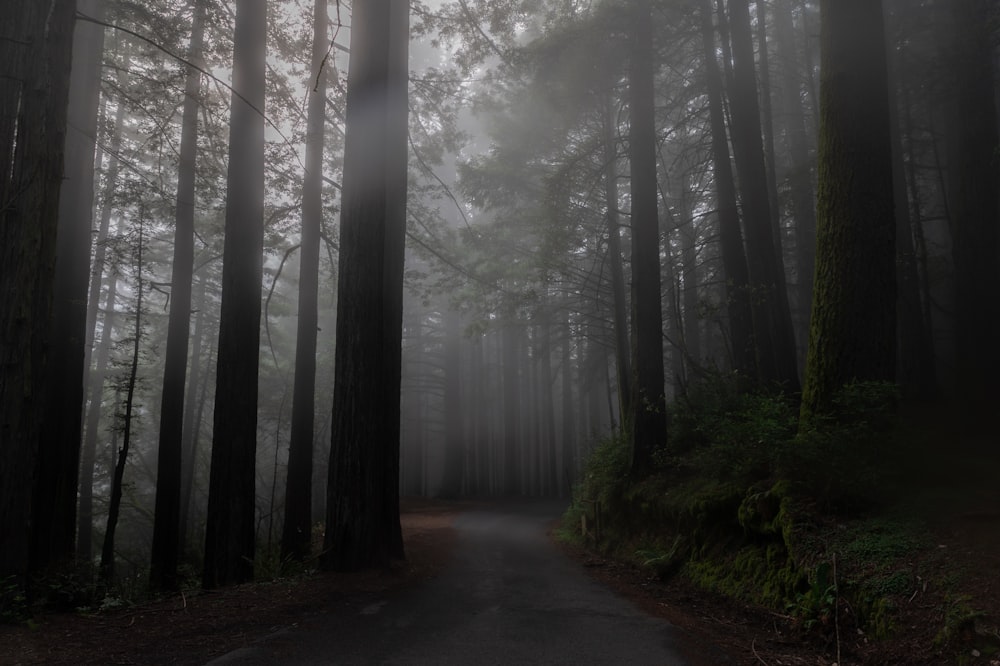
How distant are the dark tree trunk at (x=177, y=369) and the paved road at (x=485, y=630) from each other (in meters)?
6.06

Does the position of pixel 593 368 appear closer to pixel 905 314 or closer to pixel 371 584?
pixel 905 314

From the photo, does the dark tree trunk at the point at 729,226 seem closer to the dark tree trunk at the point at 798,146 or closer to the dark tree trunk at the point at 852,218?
the dark tree trunk at the point at 798,146

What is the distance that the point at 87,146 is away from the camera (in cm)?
1080

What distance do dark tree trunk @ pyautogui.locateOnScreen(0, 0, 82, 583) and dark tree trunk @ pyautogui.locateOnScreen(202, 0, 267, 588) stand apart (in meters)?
2.85

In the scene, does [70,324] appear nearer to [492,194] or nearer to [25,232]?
[25,232]

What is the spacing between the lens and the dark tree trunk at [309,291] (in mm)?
12820

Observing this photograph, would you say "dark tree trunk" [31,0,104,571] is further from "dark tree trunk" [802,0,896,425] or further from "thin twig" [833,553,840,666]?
"dark tree trunk" [802,0,896,425]

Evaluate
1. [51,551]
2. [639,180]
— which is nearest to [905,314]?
[639,180]

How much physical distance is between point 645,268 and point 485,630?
8.35m

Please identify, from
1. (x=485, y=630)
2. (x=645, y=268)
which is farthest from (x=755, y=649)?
(x=645, y=268)

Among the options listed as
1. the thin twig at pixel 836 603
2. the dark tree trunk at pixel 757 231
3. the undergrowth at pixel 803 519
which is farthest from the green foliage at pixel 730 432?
the thin twig at pixel 836 603

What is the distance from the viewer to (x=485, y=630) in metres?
5.29

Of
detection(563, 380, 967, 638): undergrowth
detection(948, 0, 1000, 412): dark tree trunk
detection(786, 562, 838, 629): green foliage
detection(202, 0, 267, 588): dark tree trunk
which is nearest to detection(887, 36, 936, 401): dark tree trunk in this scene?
detection(948, 0, 1000, 412): dark tree trunk

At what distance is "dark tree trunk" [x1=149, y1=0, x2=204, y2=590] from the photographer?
438 inches
